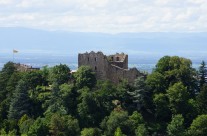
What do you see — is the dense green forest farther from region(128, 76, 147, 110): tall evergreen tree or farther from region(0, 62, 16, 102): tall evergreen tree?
region(0, 62, 16, 102): tall evergreen tree

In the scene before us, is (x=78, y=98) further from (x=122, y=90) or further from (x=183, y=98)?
(x=183, y=98)

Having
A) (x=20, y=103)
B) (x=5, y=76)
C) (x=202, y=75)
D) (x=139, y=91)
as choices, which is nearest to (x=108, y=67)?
(x=139, y=91)

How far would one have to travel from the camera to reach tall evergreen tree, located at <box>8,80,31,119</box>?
225 feet

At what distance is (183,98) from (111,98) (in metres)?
8.23

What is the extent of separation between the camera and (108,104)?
6719cm

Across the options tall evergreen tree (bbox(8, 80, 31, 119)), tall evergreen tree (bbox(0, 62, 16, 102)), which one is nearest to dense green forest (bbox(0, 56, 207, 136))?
tall evergreen tree (bbox(8, 80, 31, 119))

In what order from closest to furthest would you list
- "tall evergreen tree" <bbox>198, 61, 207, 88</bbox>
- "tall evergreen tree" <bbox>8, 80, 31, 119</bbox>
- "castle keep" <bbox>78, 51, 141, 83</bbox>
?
"tall evergreen tree" <bbox>8, 80, 31, 119</bbox>
"tall evergreen tree" <bbox>198, 61, 207, 88</bbox>
"castle keep" <bbox>78, 51, 141, 83</bbox>

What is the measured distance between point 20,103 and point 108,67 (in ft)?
37.4

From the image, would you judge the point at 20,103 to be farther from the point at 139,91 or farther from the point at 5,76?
the point at 139,91

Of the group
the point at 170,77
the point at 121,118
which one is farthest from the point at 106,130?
the point at 170,77

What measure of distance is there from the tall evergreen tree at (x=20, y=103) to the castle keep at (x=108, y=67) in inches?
341

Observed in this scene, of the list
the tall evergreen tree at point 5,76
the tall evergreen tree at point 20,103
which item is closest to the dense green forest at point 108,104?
the tall evergreen tree at point 20,103

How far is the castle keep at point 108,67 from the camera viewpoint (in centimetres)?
7031

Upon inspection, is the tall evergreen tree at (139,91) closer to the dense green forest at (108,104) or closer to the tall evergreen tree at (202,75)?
the dense green forest at (108,104)
